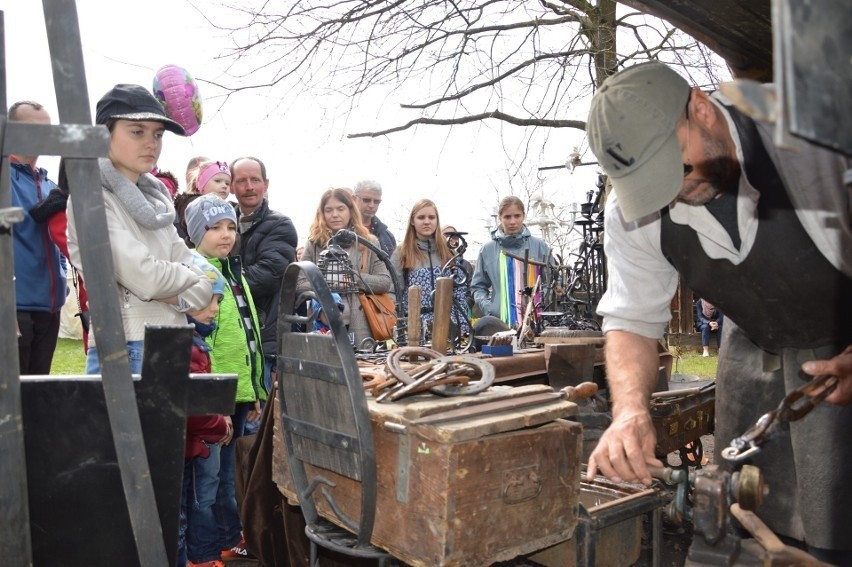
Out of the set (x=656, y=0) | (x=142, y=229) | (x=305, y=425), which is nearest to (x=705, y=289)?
(x=656, y=0)

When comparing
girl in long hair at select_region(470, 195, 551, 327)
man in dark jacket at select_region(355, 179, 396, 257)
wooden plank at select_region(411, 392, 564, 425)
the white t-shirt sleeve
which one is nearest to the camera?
wooden plank at select_region(411, 392, 564, 425)

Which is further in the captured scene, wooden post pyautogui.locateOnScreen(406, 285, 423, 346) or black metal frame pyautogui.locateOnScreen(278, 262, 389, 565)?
wooden post pyautogui.locateOnScreen(406, 285, 423, 346)

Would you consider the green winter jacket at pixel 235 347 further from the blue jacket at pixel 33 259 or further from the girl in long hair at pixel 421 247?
the girl in long hair at pixel 421 247

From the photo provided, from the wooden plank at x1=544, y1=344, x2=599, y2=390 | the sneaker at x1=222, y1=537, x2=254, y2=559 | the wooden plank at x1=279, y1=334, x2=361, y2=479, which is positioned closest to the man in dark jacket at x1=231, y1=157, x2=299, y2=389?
the sneaker at x1=222, y1=537, x2=254, y2=559

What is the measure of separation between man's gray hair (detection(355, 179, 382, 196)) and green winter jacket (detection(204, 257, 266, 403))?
169 centimetres

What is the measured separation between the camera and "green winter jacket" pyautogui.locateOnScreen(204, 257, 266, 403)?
3410mm

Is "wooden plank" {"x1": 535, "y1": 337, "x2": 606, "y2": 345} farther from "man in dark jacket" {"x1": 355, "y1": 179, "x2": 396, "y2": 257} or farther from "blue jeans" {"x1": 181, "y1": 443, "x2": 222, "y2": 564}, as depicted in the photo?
"blue jeans" {"x1": 181, "y1": 443, "x2": 222, "y2": 564}

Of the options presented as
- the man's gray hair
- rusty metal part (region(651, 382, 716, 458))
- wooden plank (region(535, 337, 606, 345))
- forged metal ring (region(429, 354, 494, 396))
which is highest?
the man's gray hair

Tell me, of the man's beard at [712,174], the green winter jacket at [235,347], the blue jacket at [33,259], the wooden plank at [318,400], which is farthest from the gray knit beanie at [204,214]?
the man's beard at [712,174]

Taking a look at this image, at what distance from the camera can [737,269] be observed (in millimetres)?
2094

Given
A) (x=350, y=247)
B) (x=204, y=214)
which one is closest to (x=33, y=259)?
(x=204, y=214)

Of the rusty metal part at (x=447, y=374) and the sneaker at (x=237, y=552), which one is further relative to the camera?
the sneaker at (x=237, y=552)

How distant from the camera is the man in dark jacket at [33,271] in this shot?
3.43 m

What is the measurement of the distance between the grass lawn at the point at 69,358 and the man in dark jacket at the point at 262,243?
5071 mm
